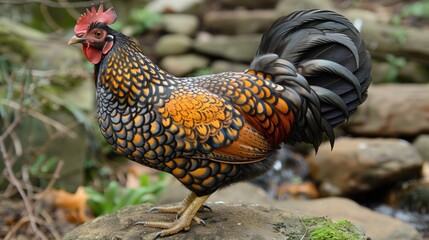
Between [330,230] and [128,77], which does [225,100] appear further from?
[330,230]

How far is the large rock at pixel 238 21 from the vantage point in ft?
40.7

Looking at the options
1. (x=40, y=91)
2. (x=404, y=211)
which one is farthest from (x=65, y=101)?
(x=404, y=211)

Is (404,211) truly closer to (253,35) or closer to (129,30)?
(253,35)

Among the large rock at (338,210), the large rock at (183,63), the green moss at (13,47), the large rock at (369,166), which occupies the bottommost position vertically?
the large rock at (369,166)

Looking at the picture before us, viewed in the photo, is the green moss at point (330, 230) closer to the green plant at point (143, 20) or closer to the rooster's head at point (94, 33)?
the rooster's head at point (94, 33)

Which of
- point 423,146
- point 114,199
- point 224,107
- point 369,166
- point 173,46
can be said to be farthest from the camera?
point 173,46

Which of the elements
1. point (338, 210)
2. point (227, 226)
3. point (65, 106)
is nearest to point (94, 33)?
point (227, 226)

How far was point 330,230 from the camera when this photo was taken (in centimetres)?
386

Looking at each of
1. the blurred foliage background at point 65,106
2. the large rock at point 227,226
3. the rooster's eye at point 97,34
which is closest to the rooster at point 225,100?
the rooster's eye at point 97,34

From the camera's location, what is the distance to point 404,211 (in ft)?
25.9

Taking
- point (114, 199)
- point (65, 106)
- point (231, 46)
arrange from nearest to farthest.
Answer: point (114, 199) < point (65, 106) < point (231, 46)

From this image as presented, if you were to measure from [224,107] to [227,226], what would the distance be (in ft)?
2.81

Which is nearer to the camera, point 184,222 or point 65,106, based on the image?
point 184,222

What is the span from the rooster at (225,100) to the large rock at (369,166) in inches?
162
